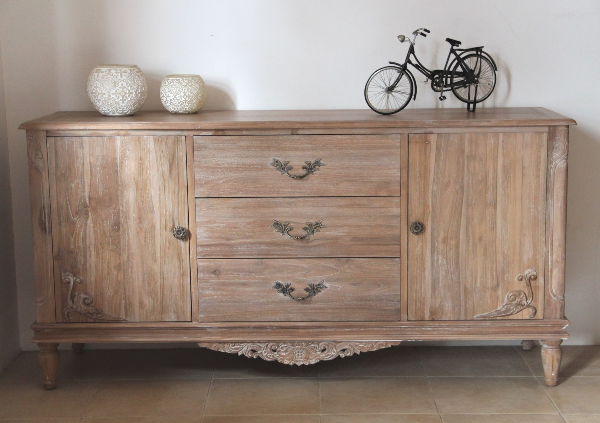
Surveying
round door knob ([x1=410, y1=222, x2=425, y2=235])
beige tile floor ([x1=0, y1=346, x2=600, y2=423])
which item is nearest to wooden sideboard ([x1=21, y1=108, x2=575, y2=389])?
round door knob ([x1=410, y1=222, x2=425, y2=235])

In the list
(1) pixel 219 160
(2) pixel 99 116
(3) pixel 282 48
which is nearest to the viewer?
(1) pixel 219 160

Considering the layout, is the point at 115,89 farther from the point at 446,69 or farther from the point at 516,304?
the point at 516,304

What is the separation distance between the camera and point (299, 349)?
2.38 m

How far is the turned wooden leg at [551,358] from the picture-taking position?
239 centimetres

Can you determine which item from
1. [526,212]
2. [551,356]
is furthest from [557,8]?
[551,356]

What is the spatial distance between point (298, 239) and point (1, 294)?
1.14 meters

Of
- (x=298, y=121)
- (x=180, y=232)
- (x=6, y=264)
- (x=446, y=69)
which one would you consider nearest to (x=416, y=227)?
(x=298, y=121)

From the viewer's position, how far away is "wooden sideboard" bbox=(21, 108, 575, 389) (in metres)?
2.27

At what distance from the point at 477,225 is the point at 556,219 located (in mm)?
241

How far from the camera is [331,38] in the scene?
2611mm

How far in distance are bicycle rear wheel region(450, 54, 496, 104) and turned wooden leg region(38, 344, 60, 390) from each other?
1.61 m

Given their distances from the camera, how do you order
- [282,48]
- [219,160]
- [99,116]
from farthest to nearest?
[282,48] < [99,116] < [219,160]

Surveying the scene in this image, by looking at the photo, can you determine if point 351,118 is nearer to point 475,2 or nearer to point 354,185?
point 354,185

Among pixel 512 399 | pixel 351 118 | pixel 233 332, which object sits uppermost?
pixel 351 118
